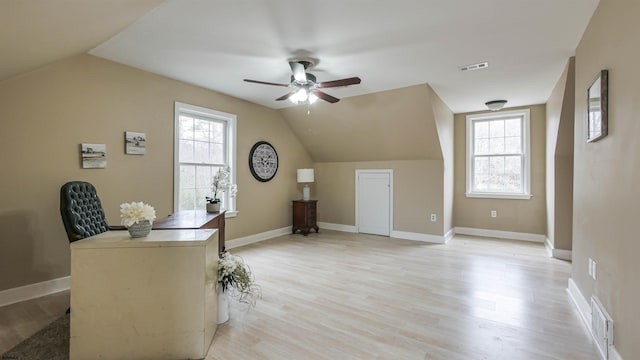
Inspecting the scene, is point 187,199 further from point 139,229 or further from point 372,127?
point 372,127

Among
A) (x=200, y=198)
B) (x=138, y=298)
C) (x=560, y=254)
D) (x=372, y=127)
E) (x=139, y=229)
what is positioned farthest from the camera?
(x=372, y=127)

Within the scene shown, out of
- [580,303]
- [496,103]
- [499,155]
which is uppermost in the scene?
[496,103]

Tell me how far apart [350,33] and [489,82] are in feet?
7.99

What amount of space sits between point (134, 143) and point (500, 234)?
6.30 metres

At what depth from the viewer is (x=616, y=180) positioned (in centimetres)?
180

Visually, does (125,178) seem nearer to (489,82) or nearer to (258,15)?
(258,15)

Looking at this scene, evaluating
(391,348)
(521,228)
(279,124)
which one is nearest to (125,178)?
(279,124)

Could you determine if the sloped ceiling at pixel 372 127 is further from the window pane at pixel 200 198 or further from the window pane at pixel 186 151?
the window pane at pixel 200 198

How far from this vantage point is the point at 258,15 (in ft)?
7.72

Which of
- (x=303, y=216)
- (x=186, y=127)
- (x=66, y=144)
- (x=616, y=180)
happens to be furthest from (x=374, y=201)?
(x=66, y=144)

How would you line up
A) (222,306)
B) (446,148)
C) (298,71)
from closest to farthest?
(222,306) < (298,71) < (446,148)

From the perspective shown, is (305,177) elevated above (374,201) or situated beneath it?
elevated above

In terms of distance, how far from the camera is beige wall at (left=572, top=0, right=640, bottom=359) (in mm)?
1554

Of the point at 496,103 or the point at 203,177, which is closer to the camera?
the point at 203,177
